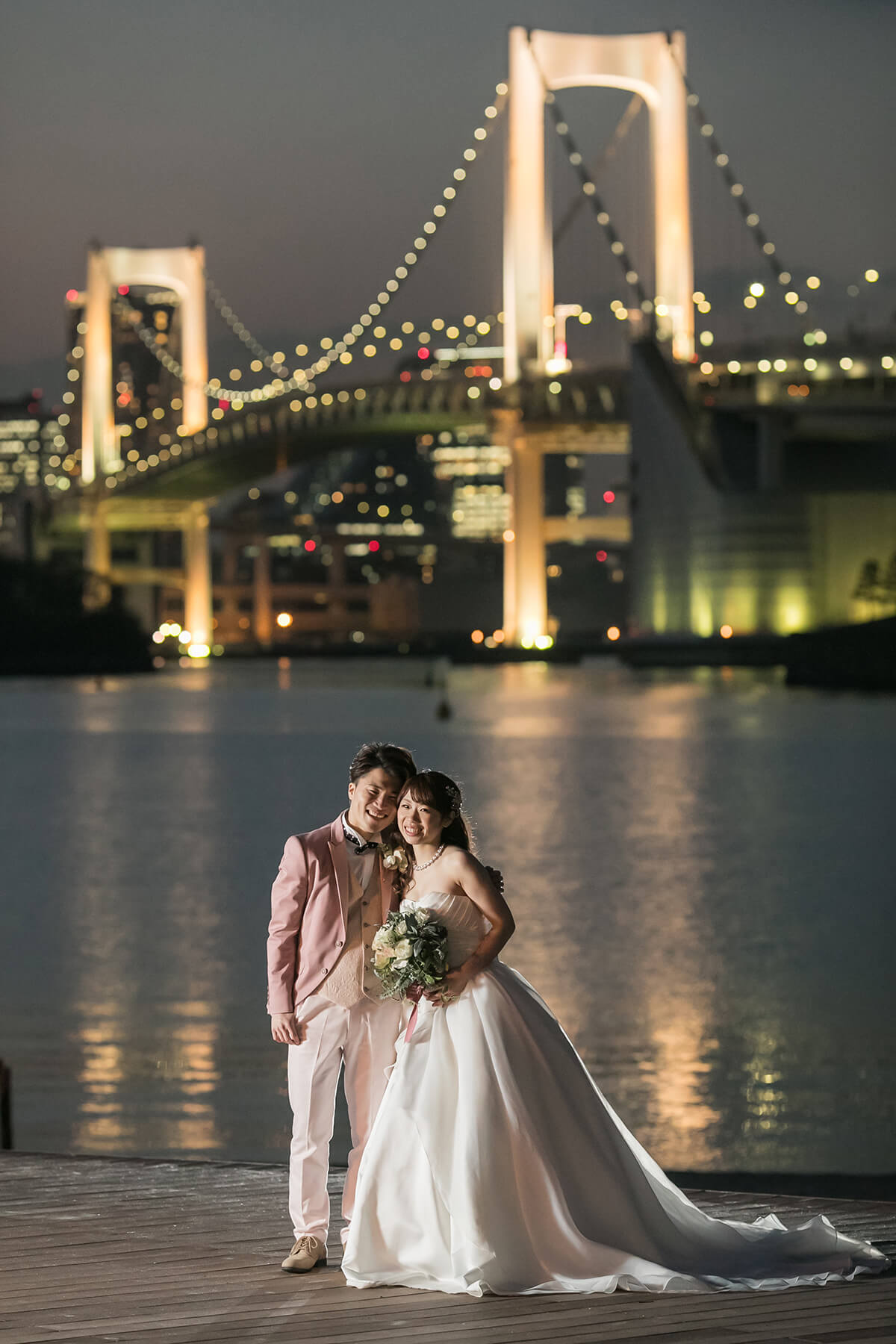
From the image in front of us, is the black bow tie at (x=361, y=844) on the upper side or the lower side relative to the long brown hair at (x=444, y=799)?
lower

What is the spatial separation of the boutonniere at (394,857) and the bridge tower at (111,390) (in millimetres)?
38783

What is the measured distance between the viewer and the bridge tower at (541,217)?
35531mm

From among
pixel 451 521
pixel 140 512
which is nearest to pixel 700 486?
pixel 140 512

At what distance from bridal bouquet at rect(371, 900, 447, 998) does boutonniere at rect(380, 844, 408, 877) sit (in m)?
0.10

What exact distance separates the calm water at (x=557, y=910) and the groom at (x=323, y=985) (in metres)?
2.64

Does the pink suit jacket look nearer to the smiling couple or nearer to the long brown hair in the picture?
the smiling couple

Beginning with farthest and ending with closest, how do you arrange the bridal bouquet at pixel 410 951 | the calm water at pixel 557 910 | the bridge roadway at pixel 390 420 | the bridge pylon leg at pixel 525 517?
the bridge pylon leg at pixel 525 517 → the bridge roadway at pixel 390 420 → the calm water at pixel 557 910 → the bridal bouquet at pixel 410 951

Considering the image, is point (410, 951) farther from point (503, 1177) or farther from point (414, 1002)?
point (503, 1177)

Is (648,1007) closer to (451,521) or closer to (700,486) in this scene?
(700,486)

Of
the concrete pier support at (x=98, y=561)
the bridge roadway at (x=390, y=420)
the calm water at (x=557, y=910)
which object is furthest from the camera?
the concrete pier support at (x=98, y=561)

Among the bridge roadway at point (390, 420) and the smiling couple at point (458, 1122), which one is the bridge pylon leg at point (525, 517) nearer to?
the bridge roadway at point (390, 420)

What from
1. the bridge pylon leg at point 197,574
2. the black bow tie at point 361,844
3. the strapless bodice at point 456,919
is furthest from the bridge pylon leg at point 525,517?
the strapless bodice at point 456,919

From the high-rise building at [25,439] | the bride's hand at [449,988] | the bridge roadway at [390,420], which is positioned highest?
the high-rise building at [25,439]

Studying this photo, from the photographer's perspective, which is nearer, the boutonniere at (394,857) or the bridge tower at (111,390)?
the boutonniere at (394,857)
